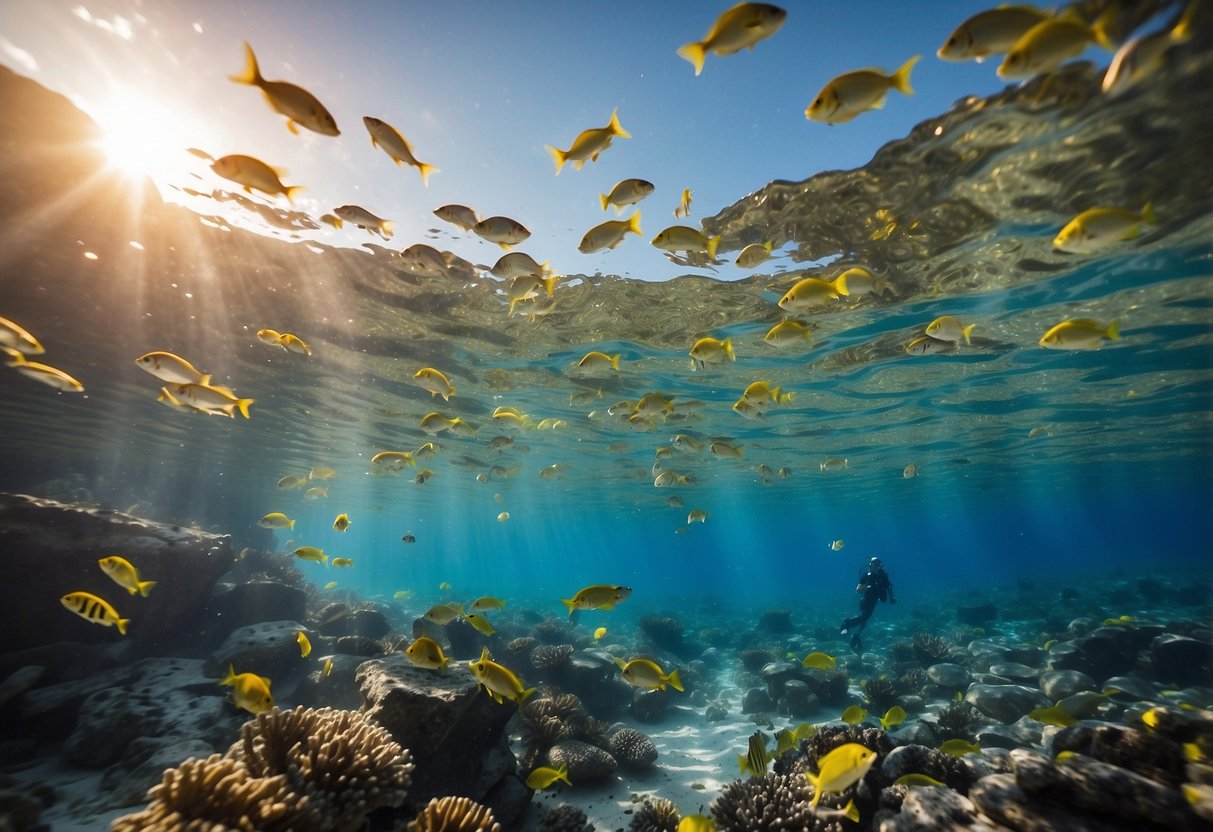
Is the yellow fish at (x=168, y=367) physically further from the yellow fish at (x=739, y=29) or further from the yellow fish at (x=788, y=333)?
the yellow fish at (x=788, y=333)

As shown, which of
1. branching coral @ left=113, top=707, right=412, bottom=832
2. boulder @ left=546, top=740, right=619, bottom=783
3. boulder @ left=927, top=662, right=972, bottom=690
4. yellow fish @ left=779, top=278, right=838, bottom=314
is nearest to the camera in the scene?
branching coral @ left=113, top=707, right=412, bottom=832

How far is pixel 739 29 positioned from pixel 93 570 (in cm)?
1619

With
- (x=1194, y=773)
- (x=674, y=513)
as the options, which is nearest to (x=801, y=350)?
(x=1194, y=773)

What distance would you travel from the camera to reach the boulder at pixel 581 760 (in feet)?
24.5

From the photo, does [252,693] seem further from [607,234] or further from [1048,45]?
[1048,45]

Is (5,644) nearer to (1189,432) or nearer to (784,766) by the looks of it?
(784,766)

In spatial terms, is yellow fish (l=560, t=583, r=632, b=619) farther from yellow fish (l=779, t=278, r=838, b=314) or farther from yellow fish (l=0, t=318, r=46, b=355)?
yellow fish (l=0, t=318, r=46, b=355)

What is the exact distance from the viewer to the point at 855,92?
13.9ft

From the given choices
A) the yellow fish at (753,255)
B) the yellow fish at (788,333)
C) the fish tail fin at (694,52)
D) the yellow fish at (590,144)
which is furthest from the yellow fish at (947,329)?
the yellow fish at (590,144)

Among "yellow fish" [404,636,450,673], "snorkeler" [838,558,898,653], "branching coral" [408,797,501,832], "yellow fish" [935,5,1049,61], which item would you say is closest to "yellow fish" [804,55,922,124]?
"yellow fish" [935,5,1049,61]

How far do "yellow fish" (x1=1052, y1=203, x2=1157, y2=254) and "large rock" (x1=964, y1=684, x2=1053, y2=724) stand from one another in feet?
33.4

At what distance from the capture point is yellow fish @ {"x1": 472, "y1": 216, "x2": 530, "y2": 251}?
5688mm

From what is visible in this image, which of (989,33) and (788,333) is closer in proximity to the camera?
(989,33)

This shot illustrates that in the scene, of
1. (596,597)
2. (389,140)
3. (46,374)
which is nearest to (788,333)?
(596,597)
